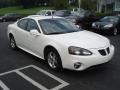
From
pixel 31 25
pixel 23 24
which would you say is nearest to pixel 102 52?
pixel 31 25

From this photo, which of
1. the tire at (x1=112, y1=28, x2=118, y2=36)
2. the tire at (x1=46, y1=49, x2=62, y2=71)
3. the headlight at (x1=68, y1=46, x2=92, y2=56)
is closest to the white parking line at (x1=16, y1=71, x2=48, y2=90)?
the tire at (x1=46, y1=49, x2=62, y2=71)

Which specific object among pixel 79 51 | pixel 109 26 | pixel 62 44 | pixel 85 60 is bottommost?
pixel 109 26

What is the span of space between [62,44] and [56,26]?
1.29 metres

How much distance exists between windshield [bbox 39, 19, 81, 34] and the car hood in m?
0.36

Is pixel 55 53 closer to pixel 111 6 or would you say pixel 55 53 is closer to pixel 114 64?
pixel 114 64

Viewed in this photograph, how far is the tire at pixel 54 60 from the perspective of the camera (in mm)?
6094

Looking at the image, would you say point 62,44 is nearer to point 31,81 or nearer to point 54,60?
point 54,60

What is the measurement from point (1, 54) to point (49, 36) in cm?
275

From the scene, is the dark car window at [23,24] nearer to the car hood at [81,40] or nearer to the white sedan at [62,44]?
the white sedan at [62,44]

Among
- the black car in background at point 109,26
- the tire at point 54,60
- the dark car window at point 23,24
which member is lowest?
the black car in background at point 109,26

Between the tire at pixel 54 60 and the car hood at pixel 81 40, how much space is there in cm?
37

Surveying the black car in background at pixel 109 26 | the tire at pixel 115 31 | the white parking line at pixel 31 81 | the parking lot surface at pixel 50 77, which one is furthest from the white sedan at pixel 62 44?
the tire at pixel 115 31

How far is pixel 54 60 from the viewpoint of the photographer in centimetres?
632

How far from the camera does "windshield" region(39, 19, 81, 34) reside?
6.89 meters
